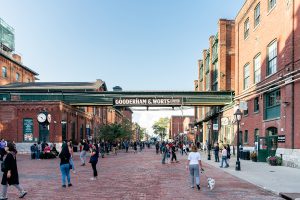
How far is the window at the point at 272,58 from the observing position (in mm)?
27031

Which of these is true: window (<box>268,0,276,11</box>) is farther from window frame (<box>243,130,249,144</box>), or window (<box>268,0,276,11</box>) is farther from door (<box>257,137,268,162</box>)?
window frame (<box>243,130,249,144</box>)

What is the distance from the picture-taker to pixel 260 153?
2716cm

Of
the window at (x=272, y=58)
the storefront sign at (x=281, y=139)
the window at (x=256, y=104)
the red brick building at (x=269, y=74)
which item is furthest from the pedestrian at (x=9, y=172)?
the window at (x=256, y=104)

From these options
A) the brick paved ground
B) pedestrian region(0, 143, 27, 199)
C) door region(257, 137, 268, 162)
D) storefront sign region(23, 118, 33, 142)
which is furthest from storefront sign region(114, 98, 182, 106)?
pedestrian region(0, 143, 27, 199)

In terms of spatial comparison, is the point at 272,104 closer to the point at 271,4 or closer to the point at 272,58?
the point at 272,58

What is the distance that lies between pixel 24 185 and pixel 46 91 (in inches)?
1264

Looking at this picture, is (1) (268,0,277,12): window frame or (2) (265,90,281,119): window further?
(1) (268,0,277,12): window frame

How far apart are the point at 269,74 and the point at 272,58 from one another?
1.37 metres

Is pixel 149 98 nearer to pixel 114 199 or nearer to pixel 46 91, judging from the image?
pixel 46 91

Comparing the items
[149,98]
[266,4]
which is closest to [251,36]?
[266,4]

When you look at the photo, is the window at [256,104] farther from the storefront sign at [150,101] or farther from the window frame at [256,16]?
the storefront sign at [150,101]

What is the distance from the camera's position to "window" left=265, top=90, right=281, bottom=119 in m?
26.4

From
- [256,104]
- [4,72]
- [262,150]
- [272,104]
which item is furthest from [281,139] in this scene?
[4,72]

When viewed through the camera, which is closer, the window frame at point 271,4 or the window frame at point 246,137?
the window frame at point 271,4
